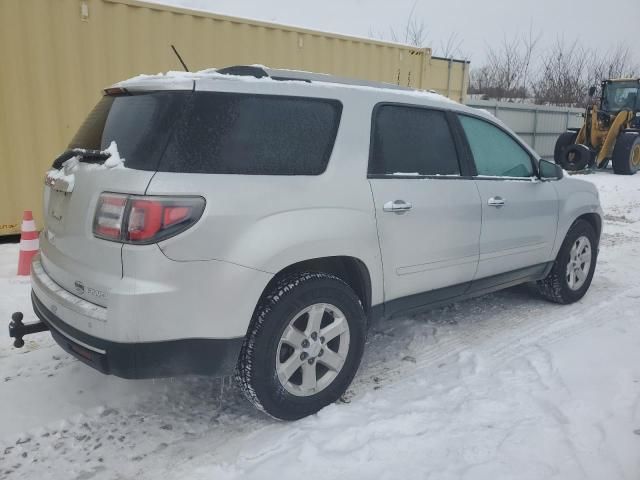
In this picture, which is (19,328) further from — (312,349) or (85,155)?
(312,349)

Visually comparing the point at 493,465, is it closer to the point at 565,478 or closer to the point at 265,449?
the point at 565,478

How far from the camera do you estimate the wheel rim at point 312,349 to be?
2.68 metres

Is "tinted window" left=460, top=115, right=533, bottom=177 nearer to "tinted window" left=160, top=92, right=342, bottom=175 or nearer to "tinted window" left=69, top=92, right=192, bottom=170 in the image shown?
"tinted window" left=160, top=92, right=342, bottom=175

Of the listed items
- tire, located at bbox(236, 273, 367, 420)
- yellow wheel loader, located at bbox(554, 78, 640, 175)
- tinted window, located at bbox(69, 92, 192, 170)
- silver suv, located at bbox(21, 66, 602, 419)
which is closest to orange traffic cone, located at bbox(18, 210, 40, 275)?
silver suv, located at bbox(21, 66, 602, 419)

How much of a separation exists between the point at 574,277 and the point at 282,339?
10.5ft

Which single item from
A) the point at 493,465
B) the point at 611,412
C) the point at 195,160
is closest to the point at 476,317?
the point at 611,412

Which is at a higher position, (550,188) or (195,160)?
(195,160)

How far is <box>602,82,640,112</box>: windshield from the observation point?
1573 centimetres

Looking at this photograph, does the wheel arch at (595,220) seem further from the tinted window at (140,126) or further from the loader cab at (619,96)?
the loader cab at (619,96)

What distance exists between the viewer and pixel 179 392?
3.06 metres

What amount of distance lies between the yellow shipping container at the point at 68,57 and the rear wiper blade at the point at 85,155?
3.93 metres

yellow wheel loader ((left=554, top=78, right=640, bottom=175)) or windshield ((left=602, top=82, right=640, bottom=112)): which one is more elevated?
windshield ((left=602, top=82, right=640, bottom=112))

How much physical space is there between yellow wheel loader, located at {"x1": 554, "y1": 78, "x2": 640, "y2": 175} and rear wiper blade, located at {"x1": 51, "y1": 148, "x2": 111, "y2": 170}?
14775mm

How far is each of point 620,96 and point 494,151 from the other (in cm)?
1476
